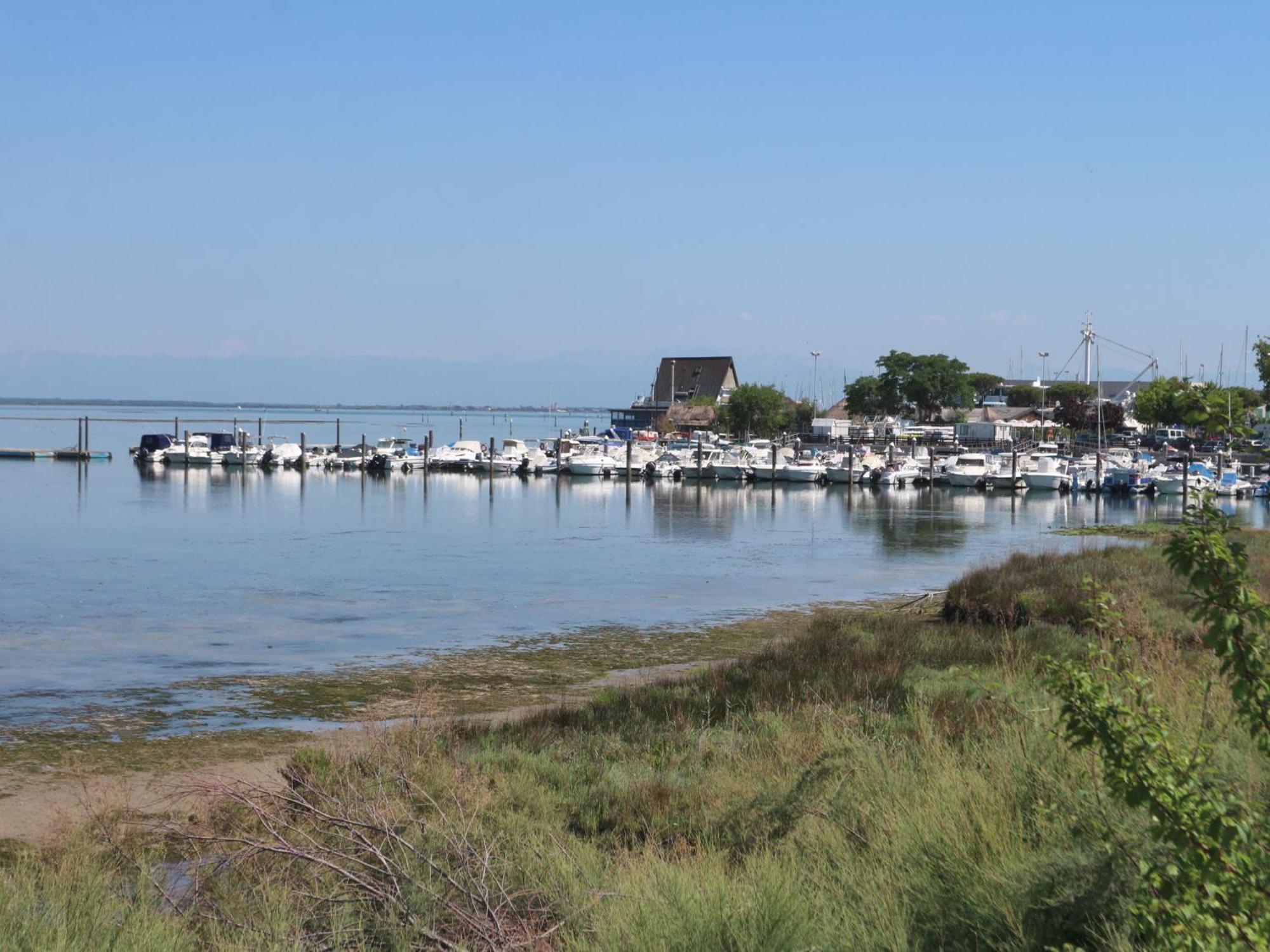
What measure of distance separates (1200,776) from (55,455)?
348 feet

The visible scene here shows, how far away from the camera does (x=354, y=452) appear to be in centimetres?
10094

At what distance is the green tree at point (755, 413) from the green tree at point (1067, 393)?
3730cm

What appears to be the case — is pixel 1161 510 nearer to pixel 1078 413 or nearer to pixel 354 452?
pixel 354 452

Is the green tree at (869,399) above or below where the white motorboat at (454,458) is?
above

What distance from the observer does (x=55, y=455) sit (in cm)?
10038

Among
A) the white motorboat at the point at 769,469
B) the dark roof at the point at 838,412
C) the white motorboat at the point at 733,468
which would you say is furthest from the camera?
the dark roof at the point at 838,412

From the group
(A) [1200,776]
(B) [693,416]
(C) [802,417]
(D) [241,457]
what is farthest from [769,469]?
(A) [1200,776]

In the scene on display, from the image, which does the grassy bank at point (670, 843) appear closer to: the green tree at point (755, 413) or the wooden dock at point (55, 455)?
the wooden dock at point (55, 455)

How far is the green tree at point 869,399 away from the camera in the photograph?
143000 mm

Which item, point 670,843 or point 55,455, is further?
point 55,455

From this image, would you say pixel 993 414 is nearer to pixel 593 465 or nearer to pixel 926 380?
pixel 926 380

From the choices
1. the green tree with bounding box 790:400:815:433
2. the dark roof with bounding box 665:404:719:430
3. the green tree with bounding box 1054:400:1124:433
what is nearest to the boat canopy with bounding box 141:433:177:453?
the dark roof with bounding box 665:404:719:430

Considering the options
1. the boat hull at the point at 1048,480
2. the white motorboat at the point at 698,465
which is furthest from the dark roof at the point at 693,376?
the boat hull at the point at 1048,480

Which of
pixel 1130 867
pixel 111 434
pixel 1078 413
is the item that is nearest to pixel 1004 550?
pixel 1130 867
